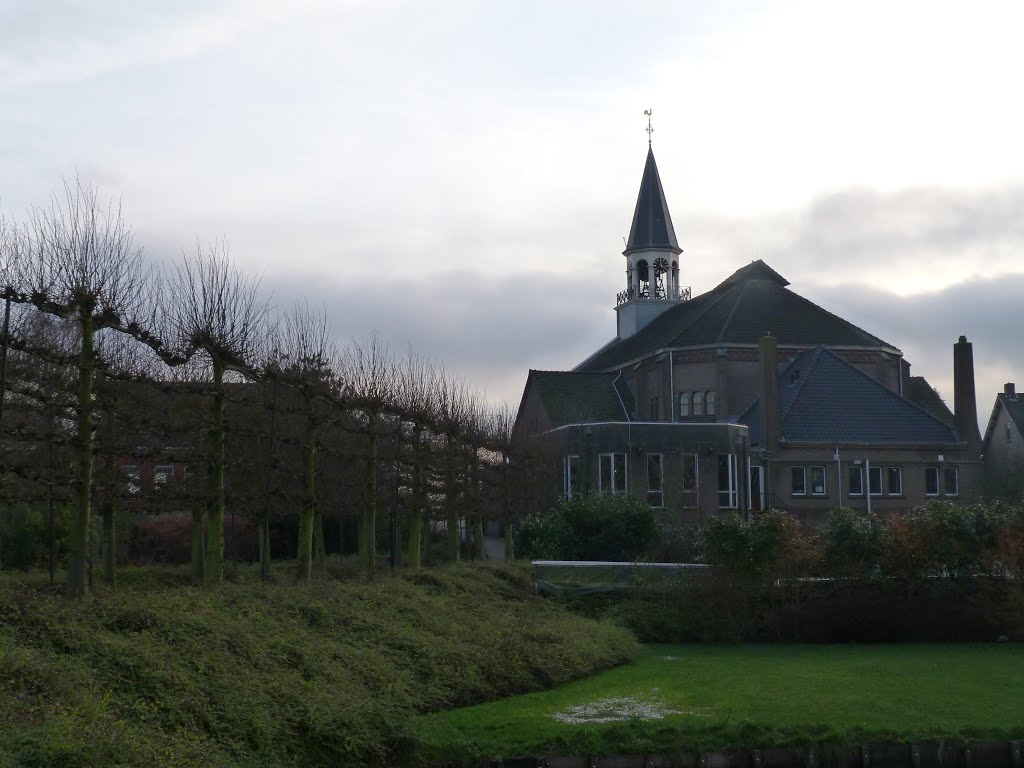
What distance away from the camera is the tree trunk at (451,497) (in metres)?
29.9

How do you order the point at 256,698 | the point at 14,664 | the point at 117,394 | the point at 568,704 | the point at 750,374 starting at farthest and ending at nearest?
the point at 750,374
the point at 117,394
the point at 568,704
the point at 256,698
the point at 14,664

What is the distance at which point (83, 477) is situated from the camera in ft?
50.0

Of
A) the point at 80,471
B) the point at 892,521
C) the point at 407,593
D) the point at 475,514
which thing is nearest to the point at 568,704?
the point at 407,593

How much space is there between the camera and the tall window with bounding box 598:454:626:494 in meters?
50.3

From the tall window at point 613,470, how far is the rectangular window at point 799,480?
11.1m

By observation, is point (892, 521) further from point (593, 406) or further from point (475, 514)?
point (593, 406)

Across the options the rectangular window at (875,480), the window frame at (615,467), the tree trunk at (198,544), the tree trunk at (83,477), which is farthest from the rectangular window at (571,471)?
the tree trunk at (83,477)

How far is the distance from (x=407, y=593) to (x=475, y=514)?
12.3 m

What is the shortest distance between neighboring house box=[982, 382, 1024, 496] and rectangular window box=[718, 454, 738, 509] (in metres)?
14.2

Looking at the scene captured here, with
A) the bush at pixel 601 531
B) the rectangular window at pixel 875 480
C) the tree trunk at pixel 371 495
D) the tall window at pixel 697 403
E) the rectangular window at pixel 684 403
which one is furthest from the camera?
the rectangular window at pixel 684 403

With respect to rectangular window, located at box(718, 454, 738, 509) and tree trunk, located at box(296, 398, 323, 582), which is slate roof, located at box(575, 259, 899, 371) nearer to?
rectangular window, located at box(718, 454, 738, 509)

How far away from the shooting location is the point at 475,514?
32.7m

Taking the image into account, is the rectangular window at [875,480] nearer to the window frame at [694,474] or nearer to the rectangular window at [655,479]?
the window frame at [694,474]

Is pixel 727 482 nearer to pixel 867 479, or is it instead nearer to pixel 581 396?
pixel 867 479
